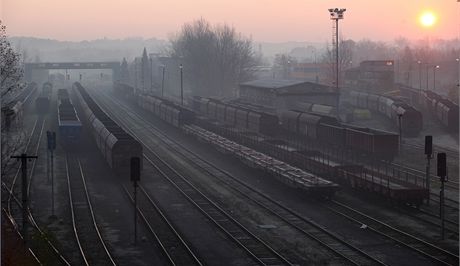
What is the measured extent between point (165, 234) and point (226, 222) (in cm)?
288

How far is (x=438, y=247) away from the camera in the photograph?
21203 mm

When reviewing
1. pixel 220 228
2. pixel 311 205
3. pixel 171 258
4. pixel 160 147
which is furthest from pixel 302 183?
pixel 160 147

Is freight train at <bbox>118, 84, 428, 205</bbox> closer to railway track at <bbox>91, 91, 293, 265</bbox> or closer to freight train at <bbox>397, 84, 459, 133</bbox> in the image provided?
railway track at <bbox>91, 91, 293, 265</bbox>

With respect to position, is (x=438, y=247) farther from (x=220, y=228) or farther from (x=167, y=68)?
(x=167, y=68)

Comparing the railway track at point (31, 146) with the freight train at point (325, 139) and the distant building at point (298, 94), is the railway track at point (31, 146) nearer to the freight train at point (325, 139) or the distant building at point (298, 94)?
the freight train at point (325, 139)

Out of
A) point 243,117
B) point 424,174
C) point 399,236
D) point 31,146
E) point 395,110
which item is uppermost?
point 395,110

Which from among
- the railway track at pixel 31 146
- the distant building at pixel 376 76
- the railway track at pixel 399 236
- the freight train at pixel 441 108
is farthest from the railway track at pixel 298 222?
the distant building at pixel 376 76

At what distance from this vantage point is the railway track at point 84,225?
20.4 meters

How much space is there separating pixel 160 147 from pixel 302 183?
21526mm

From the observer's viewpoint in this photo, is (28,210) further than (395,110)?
No

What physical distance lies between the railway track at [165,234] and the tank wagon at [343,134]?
14.9 m

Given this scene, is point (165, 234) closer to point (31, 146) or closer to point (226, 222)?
point (226, 222)

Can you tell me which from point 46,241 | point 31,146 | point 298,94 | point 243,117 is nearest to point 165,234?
point 46,241

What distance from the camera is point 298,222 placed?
81.8 feet
